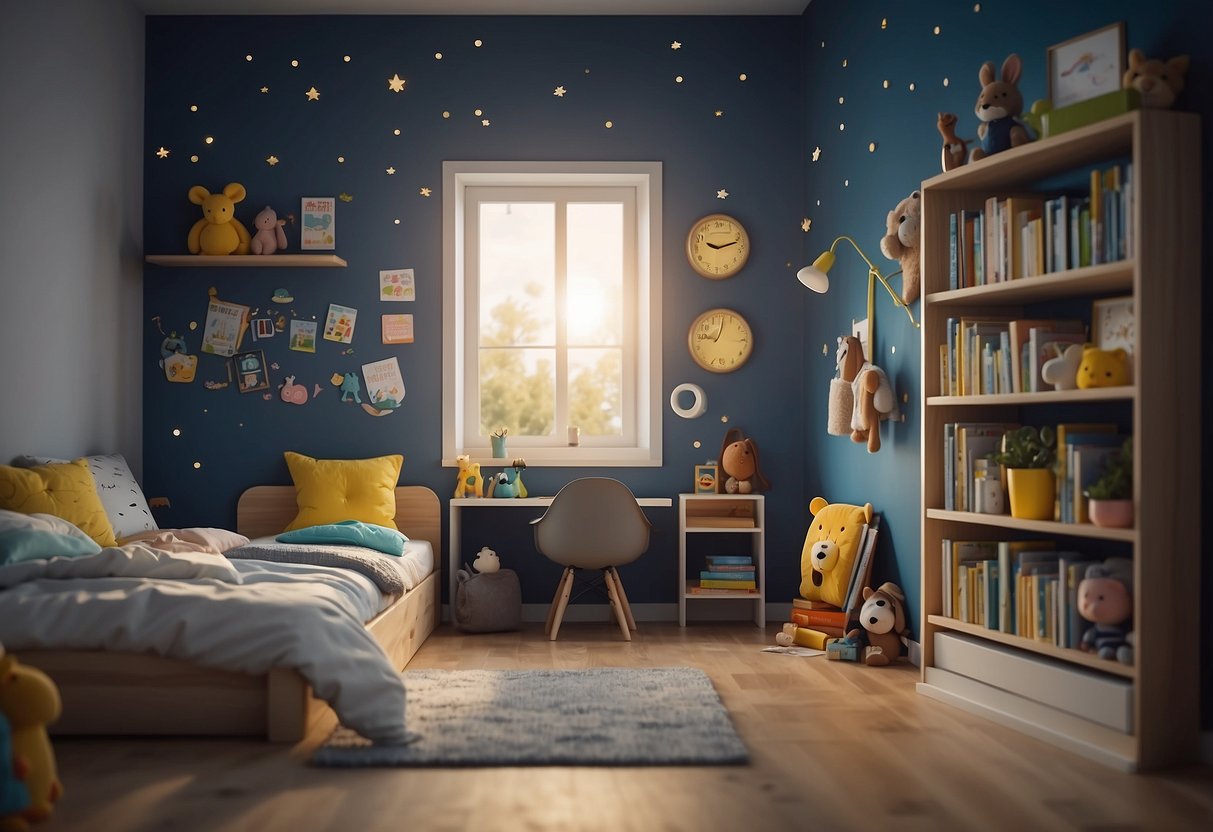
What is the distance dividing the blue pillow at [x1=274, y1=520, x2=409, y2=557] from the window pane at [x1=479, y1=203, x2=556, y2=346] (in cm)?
132

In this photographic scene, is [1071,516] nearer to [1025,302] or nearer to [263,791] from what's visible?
[1025,302]

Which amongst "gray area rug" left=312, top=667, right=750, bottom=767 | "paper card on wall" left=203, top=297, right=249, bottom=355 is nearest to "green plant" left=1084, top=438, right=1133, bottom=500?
"gray area rug" left=312, top=667, right=750, bottom=767

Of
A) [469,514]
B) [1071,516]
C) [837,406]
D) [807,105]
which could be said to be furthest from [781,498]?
[1071,516]

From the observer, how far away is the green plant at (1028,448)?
2998 millimetres

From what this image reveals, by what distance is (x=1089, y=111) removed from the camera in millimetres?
2811

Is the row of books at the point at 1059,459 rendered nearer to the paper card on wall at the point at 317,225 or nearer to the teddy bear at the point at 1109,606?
the teddy bear at the point at 1109,606

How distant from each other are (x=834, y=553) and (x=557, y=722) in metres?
1.69

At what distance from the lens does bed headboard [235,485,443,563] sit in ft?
16.3

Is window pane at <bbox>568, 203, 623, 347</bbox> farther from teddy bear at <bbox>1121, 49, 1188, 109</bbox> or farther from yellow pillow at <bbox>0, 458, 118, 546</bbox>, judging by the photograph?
teddy bear at <bbox>1121, 49, 1188, 109</bbox>

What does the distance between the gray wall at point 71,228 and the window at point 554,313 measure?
4.84ft

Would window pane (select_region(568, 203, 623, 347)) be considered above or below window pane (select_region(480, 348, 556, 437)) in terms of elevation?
above

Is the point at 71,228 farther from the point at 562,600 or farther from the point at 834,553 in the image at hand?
the point at 834,553

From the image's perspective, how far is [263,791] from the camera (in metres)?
2.46

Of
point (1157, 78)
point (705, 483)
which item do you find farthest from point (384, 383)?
point (1157, 78)
